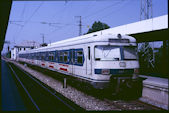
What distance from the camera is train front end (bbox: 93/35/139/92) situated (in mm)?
7730

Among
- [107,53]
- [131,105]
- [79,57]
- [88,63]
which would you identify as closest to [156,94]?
[131,105]

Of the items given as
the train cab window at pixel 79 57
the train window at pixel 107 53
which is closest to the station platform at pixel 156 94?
the train window at pixel 107 53

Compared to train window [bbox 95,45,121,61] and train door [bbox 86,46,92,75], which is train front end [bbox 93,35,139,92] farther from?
train door [bbox 86,46,92,75]

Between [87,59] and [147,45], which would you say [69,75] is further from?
[147,45]

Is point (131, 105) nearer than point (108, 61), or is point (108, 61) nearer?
point (131, 105)

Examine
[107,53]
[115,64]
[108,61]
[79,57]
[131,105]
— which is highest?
[107,53]

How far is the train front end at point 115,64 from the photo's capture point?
773 cm

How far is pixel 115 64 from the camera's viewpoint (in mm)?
7836

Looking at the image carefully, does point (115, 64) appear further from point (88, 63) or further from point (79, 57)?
point (79, 57)

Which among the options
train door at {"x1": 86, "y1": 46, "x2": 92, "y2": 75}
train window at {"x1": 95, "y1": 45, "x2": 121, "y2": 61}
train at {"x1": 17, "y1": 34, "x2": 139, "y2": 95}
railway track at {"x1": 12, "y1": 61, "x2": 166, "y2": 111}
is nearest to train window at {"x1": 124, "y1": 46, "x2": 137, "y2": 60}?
train at {"x1": 17, "y1": 34, "x2": 139, "y2": 95}

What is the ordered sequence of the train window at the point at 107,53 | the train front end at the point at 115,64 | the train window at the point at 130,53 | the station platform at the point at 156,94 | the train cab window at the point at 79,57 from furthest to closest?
the train cab window at the point at 79,57
the train window at the point at 130,53
the train window at the point at 107,53
the train front end at the point at 115,64
the station platform at the point at 156,94

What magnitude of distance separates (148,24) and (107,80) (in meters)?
5.89

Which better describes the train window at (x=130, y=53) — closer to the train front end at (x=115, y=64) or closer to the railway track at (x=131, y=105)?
the train front end at (x=115, y=64)

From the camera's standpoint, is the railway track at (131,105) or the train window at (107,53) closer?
the railway track at (131,105)
